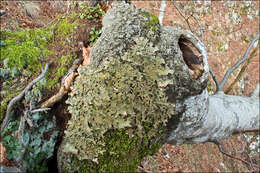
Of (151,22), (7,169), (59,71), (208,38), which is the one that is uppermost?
(208,38)

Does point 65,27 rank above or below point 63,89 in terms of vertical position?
above

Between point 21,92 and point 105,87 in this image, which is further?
point 21,92

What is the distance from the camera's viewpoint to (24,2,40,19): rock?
5301mm

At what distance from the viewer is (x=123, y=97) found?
3.87 ft

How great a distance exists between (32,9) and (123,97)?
5574mm

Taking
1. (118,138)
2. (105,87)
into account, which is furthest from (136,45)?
(118,138)

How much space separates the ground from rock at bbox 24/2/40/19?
0.23 ft

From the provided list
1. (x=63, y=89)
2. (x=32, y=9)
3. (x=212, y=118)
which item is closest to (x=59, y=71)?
(x=63, y=89)

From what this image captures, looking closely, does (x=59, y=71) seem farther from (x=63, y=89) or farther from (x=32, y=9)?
(x=32, y=9)

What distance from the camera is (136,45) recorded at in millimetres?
1258

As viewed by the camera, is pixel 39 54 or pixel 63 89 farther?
pixel 39 54

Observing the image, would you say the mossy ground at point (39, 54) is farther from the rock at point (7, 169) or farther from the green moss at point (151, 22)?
the green moss at point (151, 22)

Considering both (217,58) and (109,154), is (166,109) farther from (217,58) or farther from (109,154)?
(217,58)

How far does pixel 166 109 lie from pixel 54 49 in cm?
128
